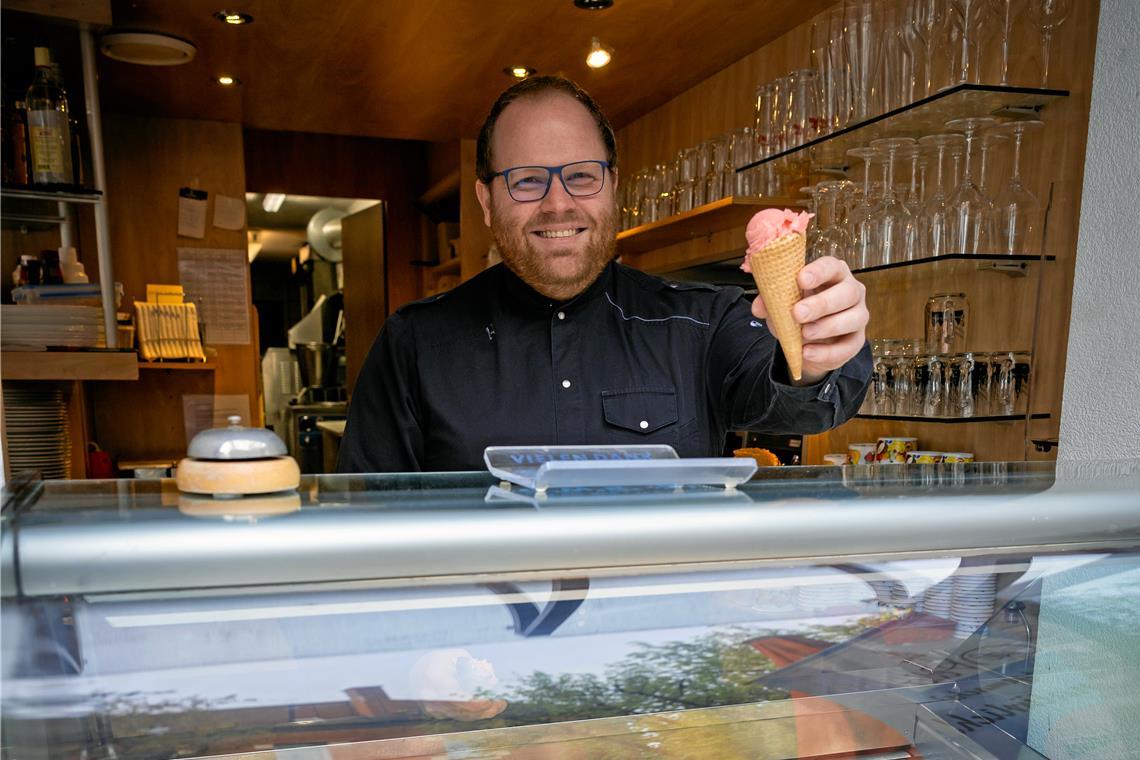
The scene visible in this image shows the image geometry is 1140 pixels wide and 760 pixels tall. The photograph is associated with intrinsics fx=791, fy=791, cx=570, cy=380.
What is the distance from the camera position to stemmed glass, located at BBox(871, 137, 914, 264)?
7.47ft

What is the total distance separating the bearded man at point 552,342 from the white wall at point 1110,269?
0.49 m

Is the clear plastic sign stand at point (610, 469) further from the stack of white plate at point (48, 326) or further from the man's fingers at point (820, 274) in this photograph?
the stack of white plate at point (48, 326)

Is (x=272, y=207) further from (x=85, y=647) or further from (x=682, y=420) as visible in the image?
(x=85, y=647)

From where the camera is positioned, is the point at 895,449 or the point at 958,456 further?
the point at 895,449

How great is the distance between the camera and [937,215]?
2.17 metres

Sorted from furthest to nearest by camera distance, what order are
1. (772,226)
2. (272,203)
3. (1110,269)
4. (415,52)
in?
(272,203) < (415,52) < (1110,269) < (772,226)

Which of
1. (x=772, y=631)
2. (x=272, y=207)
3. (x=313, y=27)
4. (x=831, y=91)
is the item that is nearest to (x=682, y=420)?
(x=772, y=631)

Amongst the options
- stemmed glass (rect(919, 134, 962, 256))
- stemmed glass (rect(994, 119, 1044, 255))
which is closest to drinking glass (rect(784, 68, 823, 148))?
stemmed glass (rect(919, 134, 962, 256))

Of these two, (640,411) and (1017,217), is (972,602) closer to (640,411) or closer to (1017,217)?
(640,411)

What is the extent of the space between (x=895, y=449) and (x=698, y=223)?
1.33m

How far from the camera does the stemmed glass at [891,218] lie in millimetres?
2277

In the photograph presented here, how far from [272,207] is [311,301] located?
198 centimetres

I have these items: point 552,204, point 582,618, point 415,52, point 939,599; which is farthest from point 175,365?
point 939,599

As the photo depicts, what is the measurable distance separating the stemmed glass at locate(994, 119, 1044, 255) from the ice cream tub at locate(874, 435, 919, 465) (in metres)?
0.64
